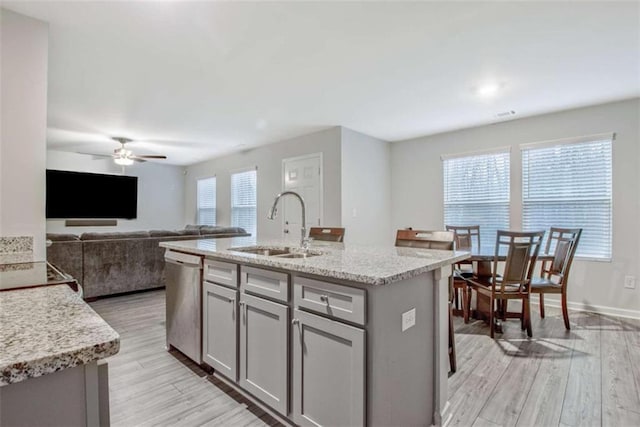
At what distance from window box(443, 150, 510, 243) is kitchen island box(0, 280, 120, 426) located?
4707mm

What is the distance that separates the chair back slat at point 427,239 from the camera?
2.23 meters

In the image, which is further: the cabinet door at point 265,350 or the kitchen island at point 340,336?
the cabinet door at point 265,350

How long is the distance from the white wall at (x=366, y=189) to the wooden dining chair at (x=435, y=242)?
2050 millimetres

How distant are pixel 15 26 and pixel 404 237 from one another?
9.84 feet

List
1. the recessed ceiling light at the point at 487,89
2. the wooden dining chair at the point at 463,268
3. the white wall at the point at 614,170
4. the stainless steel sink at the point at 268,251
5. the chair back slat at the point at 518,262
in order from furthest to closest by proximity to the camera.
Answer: the white wall at the point at 614,170 < the wooden dining chair at the point at 463,268 < the recessed ceiling light at the point at 487,89 < the chair back slat at the point at 518,262 < the stainless steel sink at the point at 268,251

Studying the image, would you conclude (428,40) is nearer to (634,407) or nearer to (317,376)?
(317,376)

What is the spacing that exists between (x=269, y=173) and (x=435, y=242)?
3.96 m

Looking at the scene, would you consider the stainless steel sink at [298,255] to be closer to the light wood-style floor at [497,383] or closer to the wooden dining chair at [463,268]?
the light wood-style floor at [497,383]

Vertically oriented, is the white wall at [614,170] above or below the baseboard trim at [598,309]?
above

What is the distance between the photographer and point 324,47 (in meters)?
2.47

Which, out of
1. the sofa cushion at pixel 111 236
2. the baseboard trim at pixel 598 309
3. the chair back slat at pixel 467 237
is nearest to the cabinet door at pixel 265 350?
the chair back slat at pixel 467 237

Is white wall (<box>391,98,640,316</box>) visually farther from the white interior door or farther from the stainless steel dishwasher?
the stainless steel dishwasher

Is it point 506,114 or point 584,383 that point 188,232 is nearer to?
point 506,114

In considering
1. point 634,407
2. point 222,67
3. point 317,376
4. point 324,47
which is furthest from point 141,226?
point 634,407
